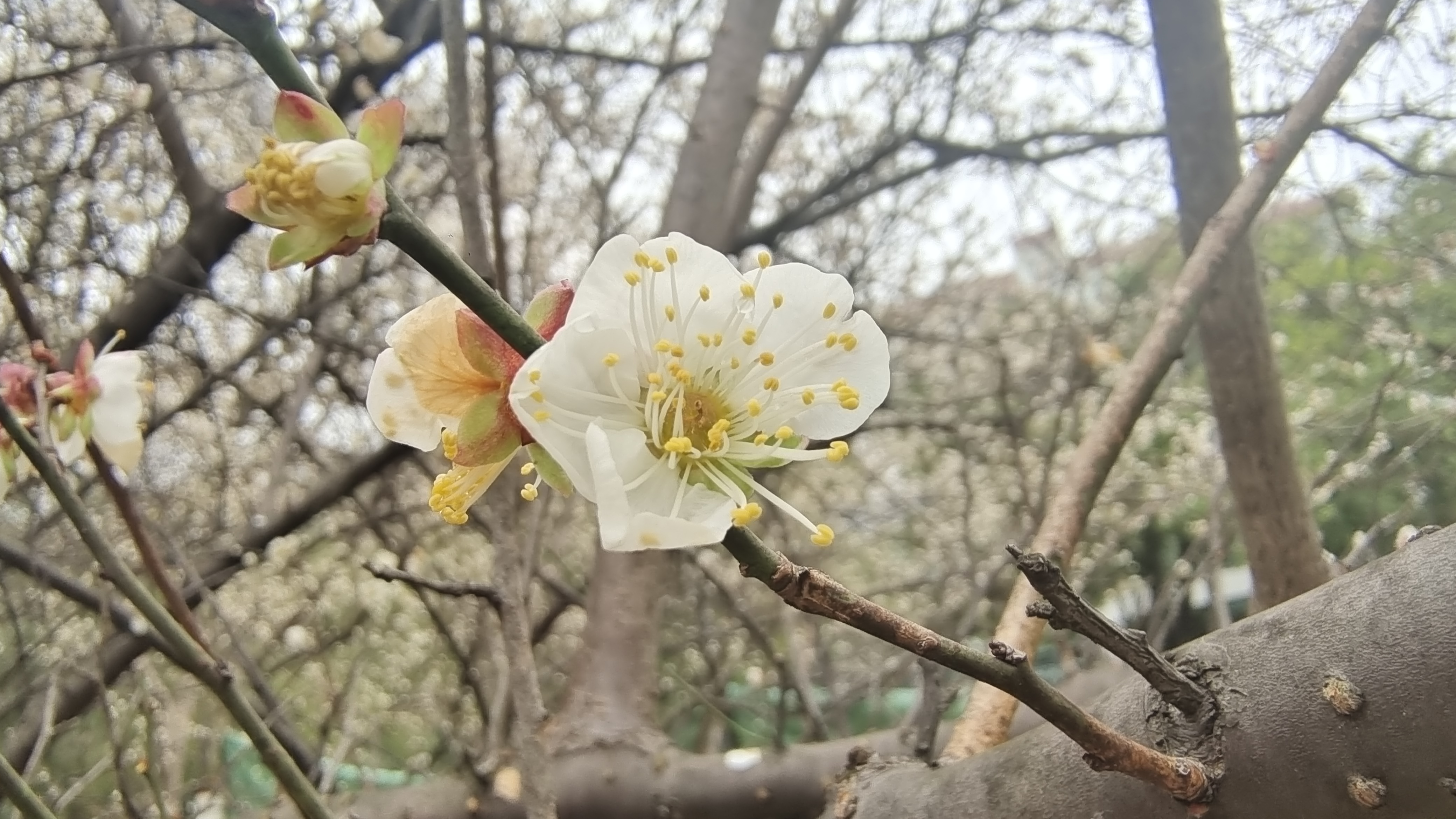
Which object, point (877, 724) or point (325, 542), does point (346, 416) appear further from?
point (877, 724)

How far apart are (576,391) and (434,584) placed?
1.37 ft

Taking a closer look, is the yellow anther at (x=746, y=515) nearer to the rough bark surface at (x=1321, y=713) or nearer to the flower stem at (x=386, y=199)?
the flower stem at (x=386, y=199)

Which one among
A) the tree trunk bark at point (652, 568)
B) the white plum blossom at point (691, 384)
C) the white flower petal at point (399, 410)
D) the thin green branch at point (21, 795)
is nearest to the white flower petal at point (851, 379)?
the white plum blossom at point (691, 384)

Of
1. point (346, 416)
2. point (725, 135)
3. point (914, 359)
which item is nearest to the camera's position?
point (725, 135)

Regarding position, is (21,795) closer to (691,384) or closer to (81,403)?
(81,403)

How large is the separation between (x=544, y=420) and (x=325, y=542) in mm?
2743

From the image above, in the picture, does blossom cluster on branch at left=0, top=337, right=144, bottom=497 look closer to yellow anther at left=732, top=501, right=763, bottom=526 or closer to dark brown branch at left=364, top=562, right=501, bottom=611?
dark brown branch at left=364, top=562, right=501, bottom=611

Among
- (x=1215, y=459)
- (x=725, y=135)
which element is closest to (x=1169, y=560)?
(x=1215, y=459)

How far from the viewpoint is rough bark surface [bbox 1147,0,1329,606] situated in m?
1.28

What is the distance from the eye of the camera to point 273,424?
293 centimetres

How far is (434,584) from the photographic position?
0.81m

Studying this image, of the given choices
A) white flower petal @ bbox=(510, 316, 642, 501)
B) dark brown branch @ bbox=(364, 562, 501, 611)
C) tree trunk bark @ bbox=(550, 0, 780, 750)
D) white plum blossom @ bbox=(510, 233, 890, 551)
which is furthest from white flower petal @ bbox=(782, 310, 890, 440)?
tree trunk bark @ bbox=(550, 0, 780, 750)

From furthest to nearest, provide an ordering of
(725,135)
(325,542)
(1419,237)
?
(325,542), (725,135), (1419,237)

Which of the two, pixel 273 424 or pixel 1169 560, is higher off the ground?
pixel 273 424
